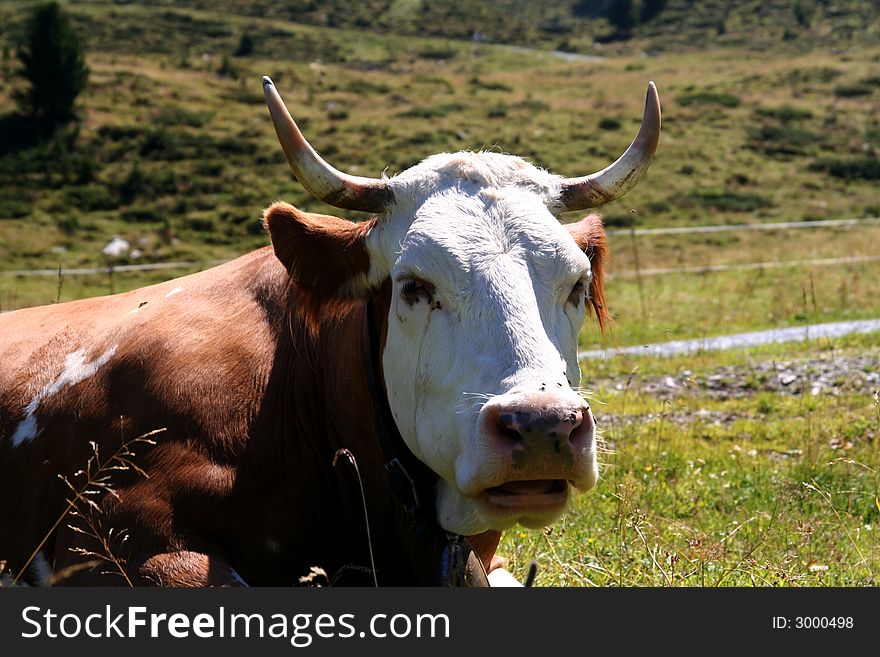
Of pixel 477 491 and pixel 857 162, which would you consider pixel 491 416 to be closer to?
pixel 477 491

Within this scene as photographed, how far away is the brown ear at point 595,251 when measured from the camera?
5.14m

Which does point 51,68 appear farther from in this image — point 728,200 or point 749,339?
point 749,339

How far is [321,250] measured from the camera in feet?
16.1

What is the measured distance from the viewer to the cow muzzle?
375 cm

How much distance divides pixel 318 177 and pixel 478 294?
0.96 meters

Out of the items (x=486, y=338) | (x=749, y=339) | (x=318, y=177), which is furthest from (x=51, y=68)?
(x=486, y=338)

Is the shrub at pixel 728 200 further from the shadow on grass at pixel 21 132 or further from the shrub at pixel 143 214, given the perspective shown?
the shadow on grass at pixel 21 132

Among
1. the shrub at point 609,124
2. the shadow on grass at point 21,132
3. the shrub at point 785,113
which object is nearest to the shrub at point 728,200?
the shrub at point 609,124

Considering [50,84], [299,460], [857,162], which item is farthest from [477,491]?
[50,84]

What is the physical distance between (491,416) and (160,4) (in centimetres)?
10115

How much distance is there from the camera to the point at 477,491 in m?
3.97

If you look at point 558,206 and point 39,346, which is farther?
point 39,346
